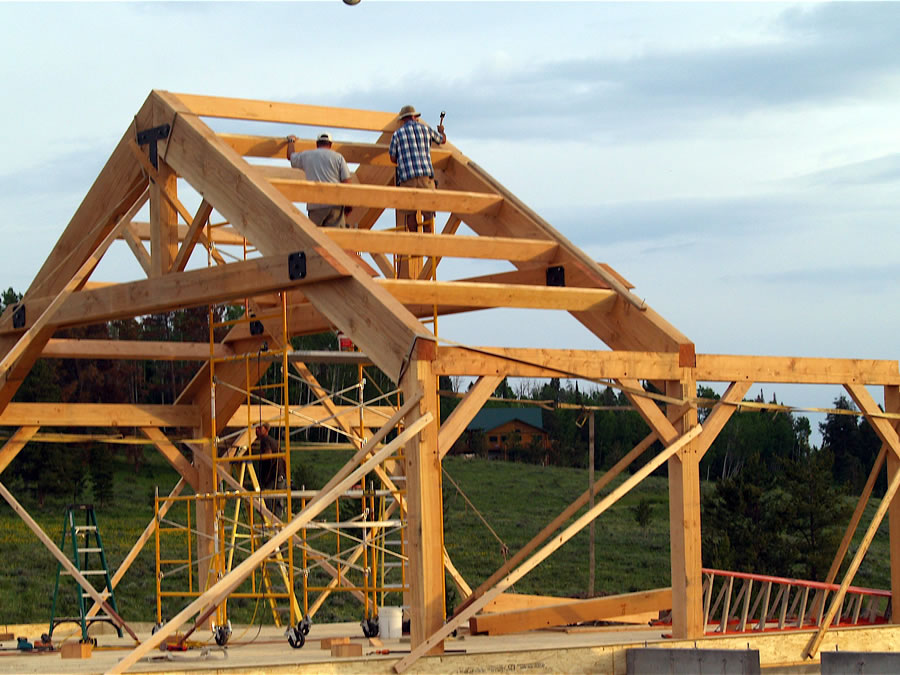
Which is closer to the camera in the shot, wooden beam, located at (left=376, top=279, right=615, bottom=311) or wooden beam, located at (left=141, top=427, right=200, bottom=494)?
wooden beam, located at (left=376, top=279, right=615, bottom=311)

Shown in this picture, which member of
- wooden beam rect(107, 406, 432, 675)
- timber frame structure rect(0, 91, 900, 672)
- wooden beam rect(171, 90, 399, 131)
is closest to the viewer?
wooden beam rect(107, 406, 432, 675)

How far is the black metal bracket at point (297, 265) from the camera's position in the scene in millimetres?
10227

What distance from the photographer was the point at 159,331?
4847cm

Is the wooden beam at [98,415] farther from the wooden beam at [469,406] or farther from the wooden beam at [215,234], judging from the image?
the wooden beam at [469,406]

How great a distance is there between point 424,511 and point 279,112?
5.50m

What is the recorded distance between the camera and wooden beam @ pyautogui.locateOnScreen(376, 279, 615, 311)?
11.1 meters

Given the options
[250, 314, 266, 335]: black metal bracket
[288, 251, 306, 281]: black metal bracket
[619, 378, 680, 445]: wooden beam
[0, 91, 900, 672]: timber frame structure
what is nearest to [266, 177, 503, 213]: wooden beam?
[0, 91, 900, 672]: timber frame structure

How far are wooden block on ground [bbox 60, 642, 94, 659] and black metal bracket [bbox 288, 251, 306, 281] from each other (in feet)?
13.3

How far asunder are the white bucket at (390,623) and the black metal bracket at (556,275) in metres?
3.42

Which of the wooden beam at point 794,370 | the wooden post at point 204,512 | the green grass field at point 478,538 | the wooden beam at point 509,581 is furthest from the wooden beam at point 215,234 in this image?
the green grass field at point 478,538

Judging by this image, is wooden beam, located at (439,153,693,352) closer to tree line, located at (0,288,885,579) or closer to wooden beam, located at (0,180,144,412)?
wooden beam, located at (0,180,144,412)

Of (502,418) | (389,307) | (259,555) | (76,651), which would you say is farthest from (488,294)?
(502,418)

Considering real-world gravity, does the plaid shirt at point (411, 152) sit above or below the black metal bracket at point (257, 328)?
above

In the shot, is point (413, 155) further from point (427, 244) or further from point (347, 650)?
point (347, 650)
